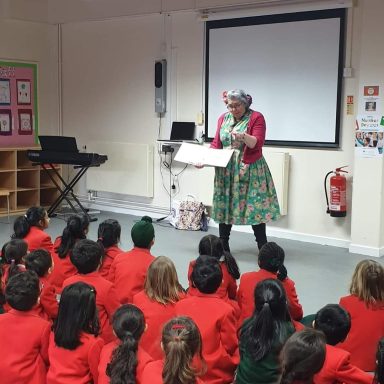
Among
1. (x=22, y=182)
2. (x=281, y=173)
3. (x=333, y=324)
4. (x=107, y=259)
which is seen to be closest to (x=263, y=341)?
(x=333, y=324)

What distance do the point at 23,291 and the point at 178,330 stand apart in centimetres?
77

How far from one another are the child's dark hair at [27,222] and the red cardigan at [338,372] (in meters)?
2.50

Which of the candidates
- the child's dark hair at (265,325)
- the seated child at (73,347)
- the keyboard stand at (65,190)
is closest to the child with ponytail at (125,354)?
the seated child at (73,347)

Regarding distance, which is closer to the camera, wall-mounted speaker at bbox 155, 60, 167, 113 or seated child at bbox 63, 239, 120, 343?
seated child at bbox 63, 239, 120, 343

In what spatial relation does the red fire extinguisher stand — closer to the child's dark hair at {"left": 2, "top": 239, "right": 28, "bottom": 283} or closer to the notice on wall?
the notice on wall

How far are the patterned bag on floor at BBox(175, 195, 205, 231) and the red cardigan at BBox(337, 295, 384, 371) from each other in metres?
4.19

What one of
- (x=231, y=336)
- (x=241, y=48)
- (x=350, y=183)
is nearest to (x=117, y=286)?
(x=231, y=336)

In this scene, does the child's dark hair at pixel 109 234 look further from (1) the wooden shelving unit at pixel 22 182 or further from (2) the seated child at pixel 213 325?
(1) the wooden shelving unit at pixel 22 182

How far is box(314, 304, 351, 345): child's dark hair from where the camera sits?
2166mm

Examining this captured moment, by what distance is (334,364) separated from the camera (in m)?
2.06

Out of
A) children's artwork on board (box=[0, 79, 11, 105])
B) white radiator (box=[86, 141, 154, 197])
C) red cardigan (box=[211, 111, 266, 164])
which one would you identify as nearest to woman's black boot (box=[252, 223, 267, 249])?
red cardigan (box=[211, 111, 266, 164])

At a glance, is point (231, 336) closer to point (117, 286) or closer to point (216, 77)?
point (117, 286)

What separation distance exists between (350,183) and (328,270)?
46.6 inches

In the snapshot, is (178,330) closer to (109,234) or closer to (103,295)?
(103,295)
